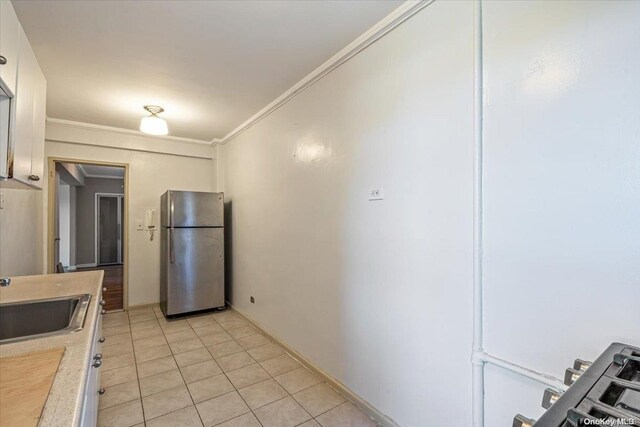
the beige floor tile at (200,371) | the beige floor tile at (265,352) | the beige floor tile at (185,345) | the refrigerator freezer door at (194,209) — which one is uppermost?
the refrigerator freezer door at (194,209)

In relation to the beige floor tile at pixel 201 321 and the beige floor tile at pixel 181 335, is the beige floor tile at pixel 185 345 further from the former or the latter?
the beige floor tile at pixel 201 321

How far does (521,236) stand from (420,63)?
1.04 meters

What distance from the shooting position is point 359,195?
2.03m

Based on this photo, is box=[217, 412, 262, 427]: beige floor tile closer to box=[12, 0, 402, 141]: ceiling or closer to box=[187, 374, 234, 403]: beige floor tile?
box=[187, 374, 234, 403]: beige floor tile

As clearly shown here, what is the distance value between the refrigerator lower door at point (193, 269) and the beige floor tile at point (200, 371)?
140cm

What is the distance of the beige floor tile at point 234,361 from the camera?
2606mm

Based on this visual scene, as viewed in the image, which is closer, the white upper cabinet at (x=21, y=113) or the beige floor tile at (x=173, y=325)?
the white upper cabinet at (x=21, y=113)

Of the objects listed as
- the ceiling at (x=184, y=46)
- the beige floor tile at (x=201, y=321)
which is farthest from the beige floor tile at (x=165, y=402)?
the ceiling at (x=184, y=46)

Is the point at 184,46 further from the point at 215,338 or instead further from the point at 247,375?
the point at 215,338

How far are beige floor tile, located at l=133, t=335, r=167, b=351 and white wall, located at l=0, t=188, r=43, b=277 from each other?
3.85 feet

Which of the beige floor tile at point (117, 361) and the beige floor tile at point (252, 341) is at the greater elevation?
the beige floor tile at point (117, 361)

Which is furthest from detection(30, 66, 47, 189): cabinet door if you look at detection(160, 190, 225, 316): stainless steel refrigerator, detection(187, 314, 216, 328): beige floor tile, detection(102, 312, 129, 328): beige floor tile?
detection(102, 312, 129, 328): beige floor tile

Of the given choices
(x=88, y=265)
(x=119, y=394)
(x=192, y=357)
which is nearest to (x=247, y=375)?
(x=192, y=357)

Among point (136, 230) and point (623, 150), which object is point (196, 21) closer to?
point (623, 150)
